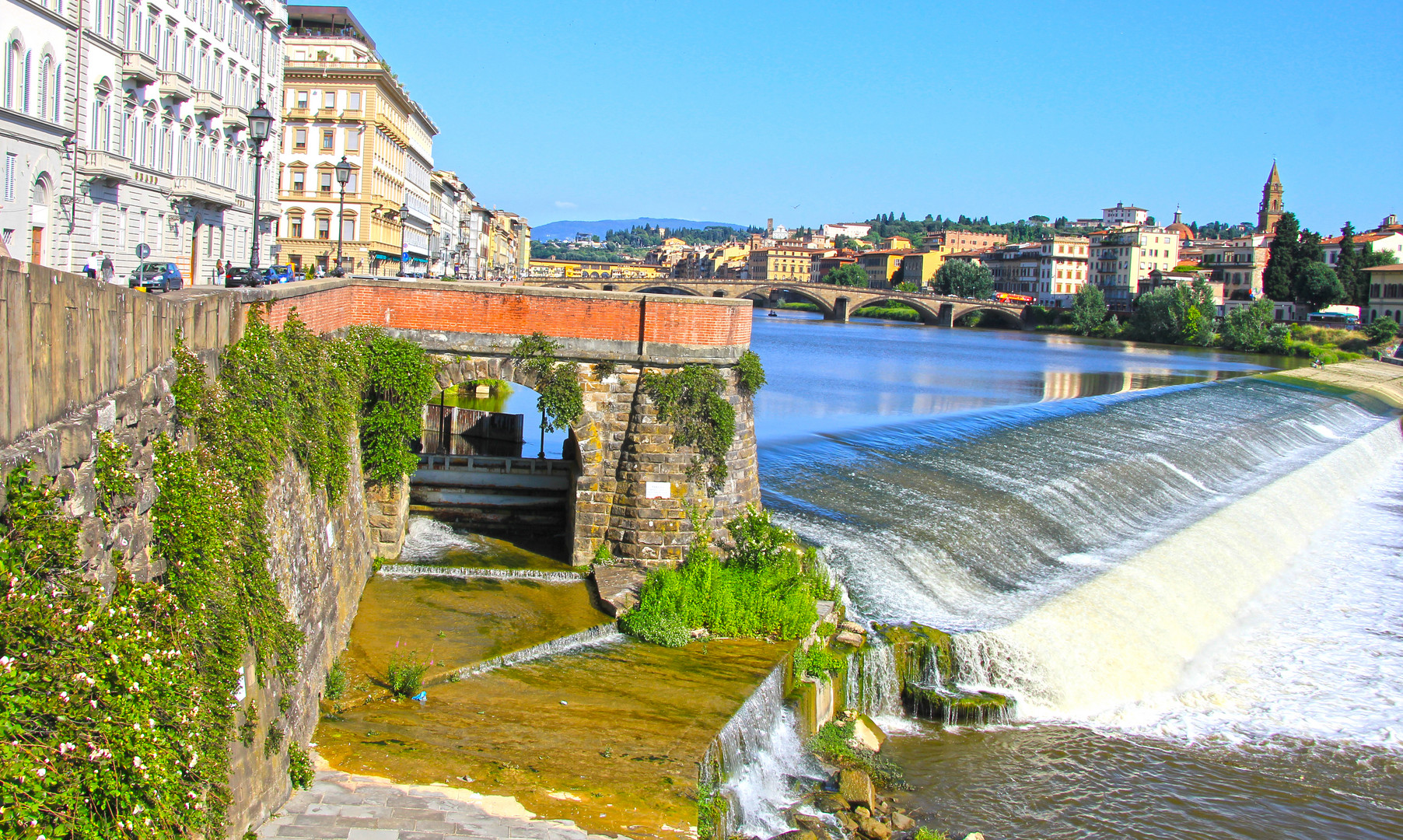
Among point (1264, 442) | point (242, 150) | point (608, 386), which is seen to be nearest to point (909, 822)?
point (608, 386)

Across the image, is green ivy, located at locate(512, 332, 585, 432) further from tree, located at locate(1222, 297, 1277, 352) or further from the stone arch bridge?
the stone arch bridge

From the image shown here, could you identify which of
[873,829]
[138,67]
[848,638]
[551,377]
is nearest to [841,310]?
[138,67]

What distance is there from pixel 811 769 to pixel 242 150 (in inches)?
1623

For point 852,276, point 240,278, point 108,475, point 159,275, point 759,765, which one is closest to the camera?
point 108,475

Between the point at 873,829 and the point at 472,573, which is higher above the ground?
the point at 472,573

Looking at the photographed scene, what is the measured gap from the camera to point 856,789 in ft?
40.1

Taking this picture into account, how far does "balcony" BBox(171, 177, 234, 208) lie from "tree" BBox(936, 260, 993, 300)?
12157 centimetres

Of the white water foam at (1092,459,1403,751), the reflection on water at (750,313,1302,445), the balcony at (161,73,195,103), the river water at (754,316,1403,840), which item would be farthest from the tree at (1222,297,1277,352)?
the balcony at (161,73,195,103)

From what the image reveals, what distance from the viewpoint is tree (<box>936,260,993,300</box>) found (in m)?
153

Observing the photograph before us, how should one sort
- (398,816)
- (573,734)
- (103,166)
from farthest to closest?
(103,166) < (573,734) < (398,816)

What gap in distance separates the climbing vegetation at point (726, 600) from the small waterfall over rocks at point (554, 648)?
343 mm

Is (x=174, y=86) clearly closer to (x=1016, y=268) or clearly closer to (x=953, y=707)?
(x=953, y=707)

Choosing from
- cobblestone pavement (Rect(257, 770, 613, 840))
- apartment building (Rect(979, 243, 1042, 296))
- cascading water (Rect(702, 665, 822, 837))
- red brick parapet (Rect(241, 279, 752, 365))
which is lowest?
cascading water (Rect(702, 665, 822, 837))

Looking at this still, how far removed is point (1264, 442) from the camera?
125 feet
